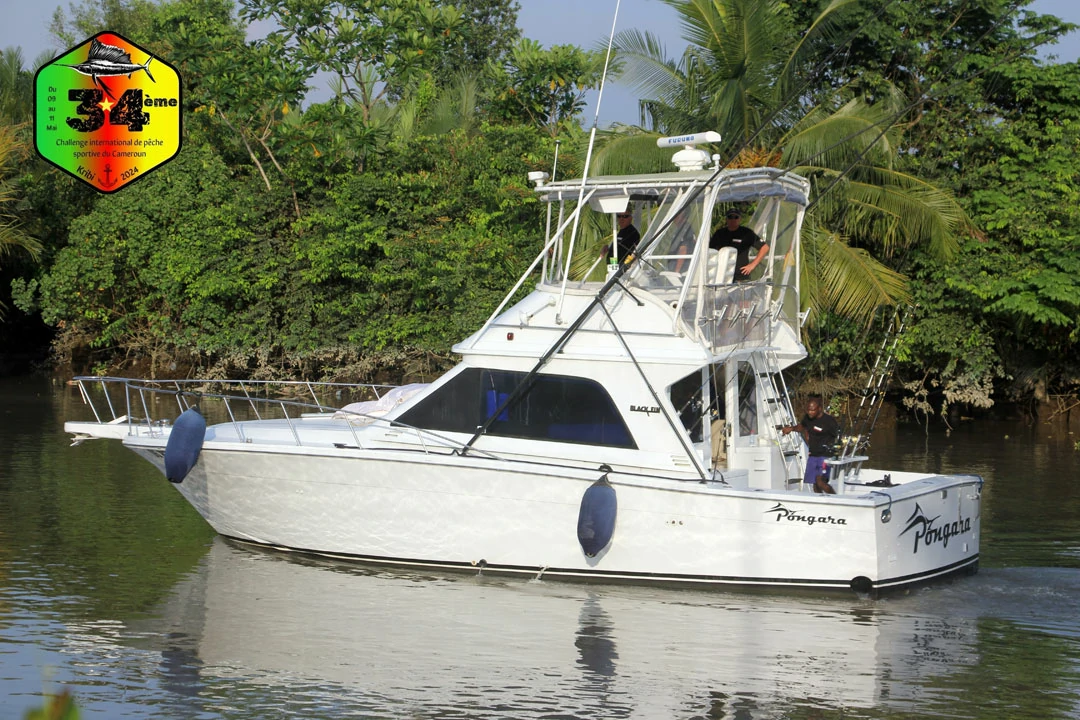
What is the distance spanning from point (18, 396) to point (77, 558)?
14.2 m

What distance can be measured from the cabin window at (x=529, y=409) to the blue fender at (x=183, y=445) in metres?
1.76

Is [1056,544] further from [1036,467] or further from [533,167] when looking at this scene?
[533,167]

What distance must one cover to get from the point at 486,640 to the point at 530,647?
0.34 meters

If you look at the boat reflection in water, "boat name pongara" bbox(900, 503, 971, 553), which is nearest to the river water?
the boat reflection in water

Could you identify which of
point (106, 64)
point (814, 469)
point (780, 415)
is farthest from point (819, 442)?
point (106, 64)

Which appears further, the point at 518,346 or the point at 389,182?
the point at 389,182

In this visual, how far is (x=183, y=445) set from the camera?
10.3m

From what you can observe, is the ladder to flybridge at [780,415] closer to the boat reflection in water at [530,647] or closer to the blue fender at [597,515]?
the boat reflection in water at [530,647]

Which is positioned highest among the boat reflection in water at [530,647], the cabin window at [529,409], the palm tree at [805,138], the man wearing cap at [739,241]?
the palm tree at [805,138]

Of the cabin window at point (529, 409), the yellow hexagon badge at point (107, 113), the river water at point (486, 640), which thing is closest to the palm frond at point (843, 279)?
the river water at point (486, 640)

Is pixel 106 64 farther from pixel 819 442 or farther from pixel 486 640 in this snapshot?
pixel 486 640

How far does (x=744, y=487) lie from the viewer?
1003 cm

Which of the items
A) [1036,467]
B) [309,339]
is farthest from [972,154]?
[309,339]

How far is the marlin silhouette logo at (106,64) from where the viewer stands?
2334 centimetres
